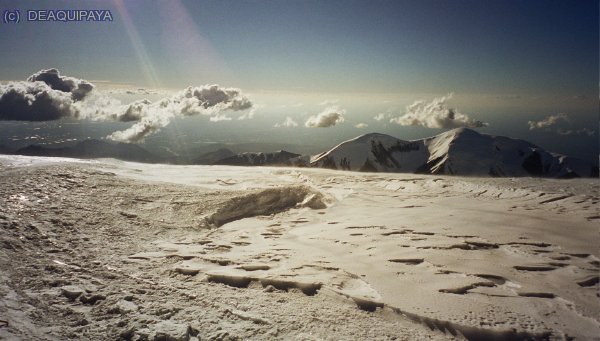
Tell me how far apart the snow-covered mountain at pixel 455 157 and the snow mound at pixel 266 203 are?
11396 centimetres

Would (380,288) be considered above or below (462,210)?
below

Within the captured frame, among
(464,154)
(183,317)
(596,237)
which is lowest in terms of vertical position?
(183,317)

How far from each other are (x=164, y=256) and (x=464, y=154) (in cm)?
13999

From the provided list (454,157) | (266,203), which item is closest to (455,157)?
(454,157)

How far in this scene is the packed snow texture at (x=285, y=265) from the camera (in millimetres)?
3553

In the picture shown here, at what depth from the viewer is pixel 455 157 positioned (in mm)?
120875

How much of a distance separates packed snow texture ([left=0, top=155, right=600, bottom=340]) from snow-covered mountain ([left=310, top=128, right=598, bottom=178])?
116496 mm

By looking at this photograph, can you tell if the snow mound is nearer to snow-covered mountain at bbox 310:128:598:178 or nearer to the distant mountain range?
snow-covered mountain at bbox 310:128:598:178

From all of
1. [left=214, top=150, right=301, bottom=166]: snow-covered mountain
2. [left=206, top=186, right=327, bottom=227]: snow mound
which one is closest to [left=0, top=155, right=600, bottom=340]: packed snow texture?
[left=206, top=186, right=327, bottom=227]: snow mound

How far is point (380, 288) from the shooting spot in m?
4.38

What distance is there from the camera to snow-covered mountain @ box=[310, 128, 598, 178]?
124 metres

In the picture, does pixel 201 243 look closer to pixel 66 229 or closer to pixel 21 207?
pixel 66 229

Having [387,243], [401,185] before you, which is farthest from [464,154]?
[387,243]

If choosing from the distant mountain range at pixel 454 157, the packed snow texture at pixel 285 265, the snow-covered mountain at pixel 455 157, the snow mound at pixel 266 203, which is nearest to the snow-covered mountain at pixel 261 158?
the distant mountain range at pixel 454 157
